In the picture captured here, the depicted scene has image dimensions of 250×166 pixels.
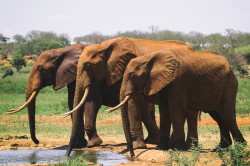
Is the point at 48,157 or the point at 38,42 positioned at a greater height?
the point at 48,157

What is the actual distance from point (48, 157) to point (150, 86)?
8.85ft

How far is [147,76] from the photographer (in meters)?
11.1

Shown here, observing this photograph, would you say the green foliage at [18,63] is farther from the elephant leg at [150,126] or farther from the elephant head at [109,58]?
the elephant head at [109,58]

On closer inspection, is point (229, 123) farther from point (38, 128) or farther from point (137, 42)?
point (38, 128)

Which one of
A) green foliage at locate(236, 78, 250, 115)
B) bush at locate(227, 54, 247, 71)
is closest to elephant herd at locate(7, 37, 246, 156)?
green foliage at locate(236, 78, 250, 115)

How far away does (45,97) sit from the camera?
93.4ft

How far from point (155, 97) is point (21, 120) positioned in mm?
10414

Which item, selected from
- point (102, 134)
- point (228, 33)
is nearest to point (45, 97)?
point (102, 134)

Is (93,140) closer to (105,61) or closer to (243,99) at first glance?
(105,61)

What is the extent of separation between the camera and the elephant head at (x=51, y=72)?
13.2 meters

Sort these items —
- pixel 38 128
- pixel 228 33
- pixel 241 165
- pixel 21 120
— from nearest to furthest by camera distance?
1. pixel 241 165
2. pixel 38 128
3. pixel 21 120
4. pixel 228 33

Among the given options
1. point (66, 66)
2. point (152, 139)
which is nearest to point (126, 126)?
point (152, 139)

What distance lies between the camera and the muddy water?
36.0ft

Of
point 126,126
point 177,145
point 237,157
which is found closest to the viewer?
point 237,157
